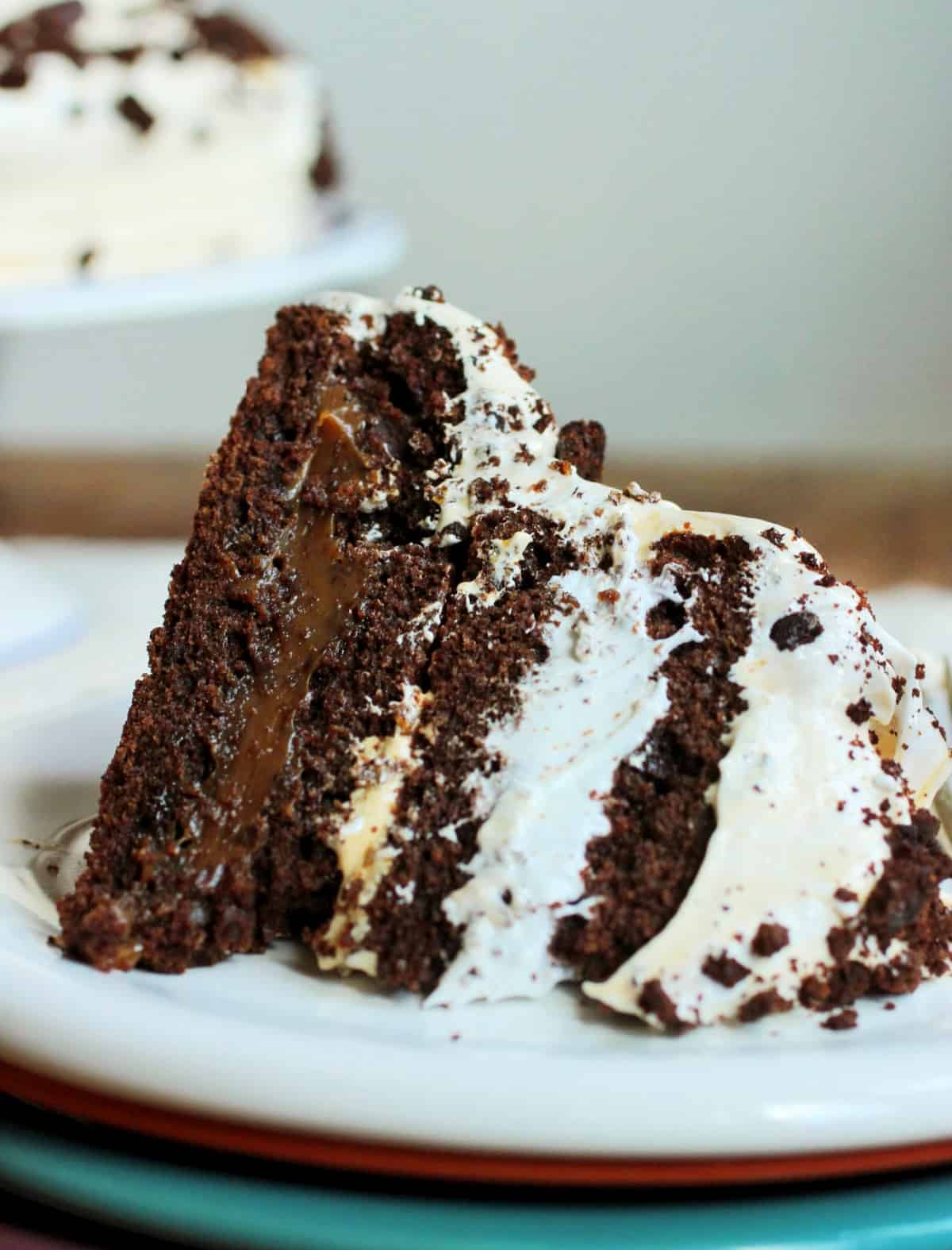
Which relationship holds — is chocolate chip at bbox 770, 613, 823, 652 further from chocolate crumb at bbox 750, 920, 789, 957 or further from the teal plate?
the teal plate

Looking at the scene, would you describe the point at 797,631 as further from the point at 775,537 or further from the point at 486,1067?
the point at 486,1067

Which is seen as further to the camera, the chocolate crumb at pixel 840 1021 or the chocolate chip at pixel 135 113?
the chocolate chip at pixel 135 113

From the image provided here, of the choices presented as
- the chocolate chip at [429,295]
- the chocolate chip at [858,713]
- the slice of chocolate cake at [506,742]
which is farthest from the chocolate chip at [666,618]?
the chocolate chip at [429,295]

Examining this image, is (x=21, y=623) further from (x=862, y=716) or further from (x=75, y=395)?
(x=75, y=395)

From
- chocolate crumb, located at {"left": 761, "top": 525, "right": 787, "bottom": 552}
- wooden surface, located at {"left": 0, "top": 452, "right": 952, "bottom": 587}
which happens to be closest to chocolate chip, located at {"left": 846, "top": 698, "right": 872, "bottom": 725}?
chocolate crumb, located at {"left": 761, "top": 525, "right": 787, "bottom": 552}

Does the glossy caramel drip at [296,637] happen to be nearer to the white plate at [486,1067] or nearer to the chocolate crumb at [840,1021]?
the white plate at [486,1067]

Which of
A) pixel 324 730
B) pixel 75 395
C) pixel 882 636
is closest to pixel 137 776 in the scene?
pixel 324 730
